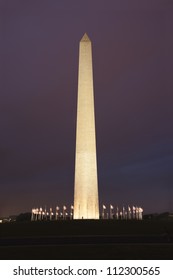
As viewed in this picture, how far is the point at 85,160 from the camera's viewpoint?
3903 cm

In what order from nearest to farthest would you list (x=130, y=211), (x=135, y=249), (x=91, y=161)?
(x=135, y=249), (x=91, y=161), (x=130, y=211)

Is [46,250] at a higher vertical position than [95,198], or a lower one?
lower

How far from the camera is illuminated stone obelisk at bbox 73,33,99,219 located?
128ft

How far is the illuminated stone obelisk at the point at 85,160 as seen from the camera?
39000 mm
